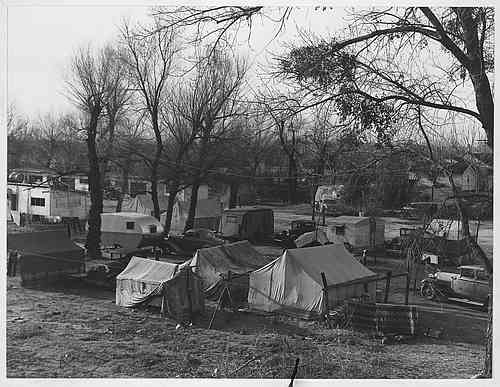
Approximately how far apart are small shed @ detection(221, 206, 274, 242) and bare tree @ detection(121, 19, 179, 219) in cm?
34

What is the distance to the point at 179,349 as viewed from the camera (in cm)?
290

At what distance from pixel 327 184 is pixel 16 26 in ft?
5.15

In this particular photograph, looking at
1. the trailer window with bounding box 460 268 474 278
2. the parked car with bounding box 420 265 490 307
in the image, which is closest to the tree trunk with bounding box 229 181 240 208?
the parked car with bounding box 420 265 490 307

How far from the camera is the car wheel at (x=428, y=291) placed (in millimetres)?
3043

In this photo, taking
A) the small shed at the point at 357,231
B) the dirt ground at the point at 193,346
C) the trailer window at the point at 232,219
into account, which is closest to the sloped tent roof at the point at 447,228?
the dirt ground at the point at 193,346

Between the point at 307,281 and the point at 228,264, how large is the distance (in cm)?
42

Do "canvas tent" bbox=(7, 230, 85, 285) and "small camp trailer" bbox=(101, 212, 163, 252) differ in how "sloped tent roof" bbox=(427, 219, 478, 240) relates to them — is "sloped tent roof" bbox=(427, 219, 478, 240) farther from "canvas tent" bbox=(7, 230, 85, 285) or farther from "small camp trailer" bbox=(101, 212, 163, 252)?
"canvas tent" bbox=(7, 230, 85, 285)

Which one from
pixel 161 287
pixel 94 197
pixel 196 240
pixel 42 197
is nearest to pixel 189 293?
pixel 161 287

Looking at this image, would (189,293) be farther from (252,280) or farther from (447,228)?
(447,228)

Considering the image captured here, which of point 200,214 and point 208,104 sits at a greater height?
point 208,104

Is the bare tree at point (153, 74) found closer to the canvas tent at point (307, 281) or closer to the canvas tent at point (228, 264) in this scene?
the canvas tent at point (228, 264)

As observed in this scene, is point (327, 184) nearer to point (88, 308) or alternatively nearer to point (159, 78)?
point (159, 78)

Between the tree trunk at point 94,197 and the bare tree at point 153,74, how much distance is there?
247 mm

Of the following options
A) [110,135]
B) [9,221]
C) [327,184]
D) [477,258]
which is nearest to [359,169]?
[327,184]
